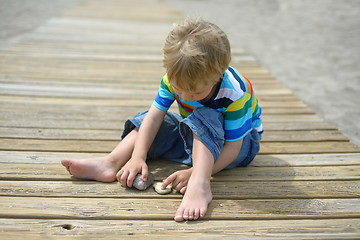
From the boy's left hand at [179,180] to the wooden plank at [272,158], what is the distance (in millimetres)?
476

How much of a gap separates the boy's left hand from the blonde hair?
427 millimetres

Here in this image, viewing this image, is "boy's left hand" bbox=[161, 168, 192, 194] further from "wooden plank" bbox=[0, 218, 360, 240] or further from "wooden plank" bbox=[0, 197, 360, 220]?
"wooden plank" bbox=[0, 218, 360, 240]

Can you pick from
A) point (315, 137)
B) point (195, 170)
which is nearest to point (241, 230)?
point (195, 170)

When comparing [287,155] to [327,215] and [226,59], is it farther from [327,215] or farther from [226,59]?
[226,59]

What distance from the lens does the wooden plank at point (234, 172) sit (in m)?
1.90

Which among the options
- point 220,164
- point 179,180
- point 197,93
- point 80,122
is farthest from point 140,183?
point 80,122

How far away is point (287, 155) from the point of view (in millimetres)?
2232

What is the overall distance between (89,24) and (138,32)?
0.90m

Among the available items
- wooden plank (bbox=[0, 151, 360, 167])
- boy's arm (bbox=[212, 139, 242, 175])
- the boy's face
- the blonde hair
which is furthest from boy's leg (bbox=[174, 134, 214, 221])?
wooden plank (bbox=[0, 151, 360, 167])

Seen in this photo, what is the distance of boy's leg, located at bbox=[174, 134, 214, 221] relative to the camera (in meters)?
1.61

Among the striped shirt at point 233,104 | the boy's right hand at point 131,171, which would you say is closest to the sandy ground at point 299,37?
the striped shirt at point 233,104

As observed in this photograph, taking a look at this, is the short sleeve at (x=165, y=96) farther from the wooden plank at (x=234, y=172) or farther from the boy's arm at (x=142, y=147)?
the wooden plank at (x=234, y=172)

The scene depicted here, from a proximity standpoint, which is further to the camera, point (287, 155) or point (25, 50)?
point (25, 50)

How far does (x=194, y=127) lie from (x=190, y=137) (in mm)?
128
